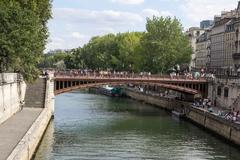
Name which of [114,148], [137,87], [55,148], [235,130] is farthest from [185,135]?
[137,87]

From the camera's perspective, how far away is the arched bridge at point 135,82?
62.0 metres

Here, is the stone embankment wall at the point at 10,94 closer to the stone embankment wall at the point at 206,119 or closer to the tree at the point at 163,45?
the stone embankment wall at the point at 206,119

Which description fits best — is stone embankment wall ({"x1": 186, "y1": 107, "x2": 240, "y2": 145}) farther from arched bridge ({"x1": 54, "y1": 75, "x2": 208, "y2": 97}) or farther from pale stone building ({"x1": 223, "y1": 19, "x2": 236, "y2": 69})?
pale stone building ({"x1": 223, "y1": 19, "x2": 236, "y2": 69})

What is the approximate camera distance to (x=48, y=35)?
56000 millimetres

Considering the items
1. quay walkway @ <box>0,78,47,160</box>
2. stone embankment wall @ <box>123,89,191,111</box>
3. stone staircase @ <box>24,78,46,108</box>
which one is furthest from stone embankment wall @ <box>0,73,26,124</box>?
stone embankment wall @ <box>123,89,191,111</box>

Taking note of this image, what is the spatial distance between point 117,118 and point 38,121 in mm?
21797

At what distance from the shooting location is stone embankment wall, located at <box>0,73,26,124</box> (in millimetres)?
39344

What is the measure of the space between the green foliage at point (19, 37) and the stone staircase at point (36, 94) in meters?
2.84

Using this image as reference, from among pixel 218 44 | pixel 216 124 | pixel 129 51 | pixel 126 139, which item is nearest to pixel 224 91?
pixel 216 124

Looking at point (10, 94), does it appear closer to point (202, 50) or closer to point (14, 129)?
point (14, 129)

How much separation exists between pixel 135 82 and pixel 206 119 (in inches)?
605

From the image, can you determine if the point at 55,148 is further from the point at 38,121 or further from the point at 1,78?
the point at 1,78

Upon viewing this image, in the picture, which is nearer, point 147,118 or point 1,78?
point 1,78

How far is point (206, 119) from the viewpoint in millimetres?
51969
